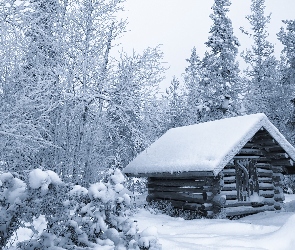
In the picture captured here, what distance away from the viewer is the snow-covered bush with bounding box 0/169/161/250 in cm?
440

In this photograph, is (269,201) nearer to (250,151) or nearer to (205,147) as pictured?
(250,151)

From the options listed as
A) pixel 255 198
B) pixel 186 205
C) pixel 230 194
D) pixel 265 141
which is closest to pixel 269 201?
pixel 255 198

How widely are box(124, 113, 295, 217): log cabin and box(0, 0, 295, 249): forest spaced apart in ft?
4.90

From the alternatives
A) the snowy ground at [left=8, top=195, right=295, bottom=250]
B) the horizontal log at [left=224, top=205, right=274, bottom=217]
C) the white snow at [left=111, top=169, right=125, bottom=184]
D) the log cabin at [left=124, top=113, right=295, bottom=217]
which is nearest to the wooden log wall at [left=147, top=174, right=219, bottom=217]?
the log cabin at [left=124, top=113, right=295, bottom=217]

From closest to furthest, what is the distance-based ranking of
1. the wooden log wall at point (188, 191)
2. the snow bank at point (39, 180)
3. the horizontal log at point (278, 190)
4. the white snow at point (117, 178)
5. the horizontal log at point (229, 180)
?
the snow bank at point (39, 180), the white snow at point (117, 178), the wooden log wall at point (188, 191), the horizontal log at point (229, 180), the horizontal log at point (278, 190)

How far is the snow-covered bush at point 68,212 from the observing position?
14.4ft

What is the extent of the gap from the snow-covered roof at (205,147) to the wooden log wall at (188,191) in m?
0.82

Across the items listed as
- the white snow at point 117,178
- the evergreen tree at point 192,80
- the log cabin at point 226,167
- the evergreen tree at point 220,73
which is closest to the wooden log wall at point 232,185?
the log cabin at point 226,167

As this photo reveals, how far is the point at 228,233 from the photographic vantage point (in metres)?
9.33

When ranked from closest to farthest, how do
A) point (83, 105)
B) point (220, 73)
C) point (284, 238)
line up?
point (284, 238) < point (83, 105) < point (220, 73)

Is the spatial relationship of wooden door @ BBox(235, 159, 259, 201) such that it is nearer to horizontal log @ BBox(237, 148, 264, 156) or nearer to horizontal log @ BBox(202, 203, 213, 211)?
horizontal log @ BBox(237, 148, 264, 156)

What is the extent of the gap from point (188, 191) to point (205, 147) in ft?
6.38

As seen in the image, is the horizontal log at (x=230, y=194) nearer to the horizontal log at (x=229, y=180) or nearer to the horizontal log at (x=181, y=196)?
the horizontal log at (x=229, y=180)

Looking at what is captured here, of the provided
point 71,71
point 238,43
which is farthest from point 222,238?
point 238,43
